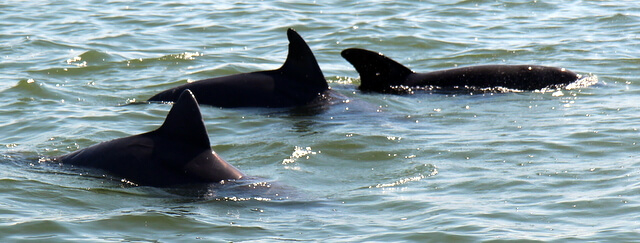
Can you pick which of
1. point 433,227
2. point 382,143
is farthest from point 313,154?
point 433,227

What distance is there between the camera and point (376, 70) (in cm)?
1256

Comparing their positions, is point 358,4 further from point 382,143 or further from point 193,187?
point 193,187

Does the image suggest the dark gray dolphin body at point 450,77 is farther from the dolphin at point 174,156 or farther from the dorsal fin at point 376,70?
the dolphin at point 174,156

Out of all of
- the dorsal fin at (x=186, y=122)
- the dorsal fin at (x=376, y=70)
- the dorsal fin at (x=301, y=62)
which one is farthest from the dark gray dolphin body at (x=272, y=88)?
the dorsal fin at (x=186, y=122)

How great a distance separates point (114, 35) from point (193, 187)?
32.2 feet

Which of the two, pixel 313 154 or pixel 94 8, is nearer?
pixel 313 154

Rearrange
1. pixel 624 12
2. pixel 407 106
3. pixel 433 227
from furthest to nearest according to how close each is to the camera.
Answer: pixel 624 12 < pixel 407 106 < pixel 433 227

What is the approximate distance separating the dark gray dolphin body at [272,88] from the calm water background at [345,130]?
0.88 feet

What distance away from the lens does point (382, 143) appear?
9625mm

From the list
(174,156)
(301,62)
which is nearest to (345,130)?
(301,62)

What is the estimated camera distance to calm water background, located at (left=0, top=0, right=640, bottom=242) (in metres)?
7.04

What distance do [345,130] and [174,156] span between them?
274 centimetres

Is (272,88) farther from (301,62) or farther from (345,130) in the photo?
(345,130)

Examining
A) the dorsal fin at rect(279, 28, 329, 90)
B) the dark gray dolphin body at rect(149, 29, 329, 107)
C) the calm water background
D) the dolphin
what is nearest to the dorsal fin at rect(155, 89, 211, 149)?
the dolphin
